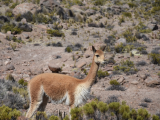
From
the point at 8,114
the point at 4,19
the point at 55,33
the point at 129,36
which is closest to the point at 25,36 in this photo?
the point at 55,33

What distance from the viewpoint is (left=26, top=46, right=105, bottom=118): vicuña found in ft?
14.0

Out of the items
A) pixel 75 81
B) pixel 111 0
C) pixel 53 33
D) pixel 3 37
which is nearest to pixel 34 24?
A: pixel 53 33

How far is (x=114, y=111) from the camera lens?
4215mm

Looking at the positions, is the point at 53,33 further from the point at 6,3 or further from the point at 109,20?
the point at 6,3

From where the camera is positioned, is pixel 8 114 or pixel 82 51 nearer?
pixel 8 114

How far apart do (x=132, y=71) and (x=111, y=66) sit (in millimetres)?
1334

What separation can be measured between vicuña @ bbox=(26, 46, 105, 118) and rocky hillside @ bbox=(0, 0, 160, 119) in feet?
5.06

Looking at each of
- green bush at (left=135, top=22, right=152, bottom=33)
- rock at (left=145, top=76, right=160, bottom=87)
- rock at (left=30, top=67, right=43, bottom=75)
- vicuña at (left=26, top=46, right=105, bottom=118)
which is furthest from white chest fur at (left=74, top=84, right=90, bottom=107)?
green bush at (left=135, top=22, right=152, bottom=33)

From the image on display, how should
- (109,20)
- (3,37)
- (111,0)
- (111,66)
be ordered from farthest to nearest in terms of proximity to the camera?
(111,0) < (109,20) < (3,37) < (111,66)

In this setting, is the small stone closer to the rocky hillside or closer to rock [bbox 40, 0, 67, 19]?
the rocky hillside

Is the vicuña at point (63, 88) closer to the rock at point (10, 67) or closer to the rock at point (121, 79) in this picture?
the rock at point (121, 79)

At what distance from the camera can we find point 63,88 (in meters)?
4.35

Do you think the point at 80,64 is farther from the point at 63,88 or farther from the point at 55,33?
the point at 55,33

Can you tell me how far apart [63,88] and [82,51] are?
25.6 feet
